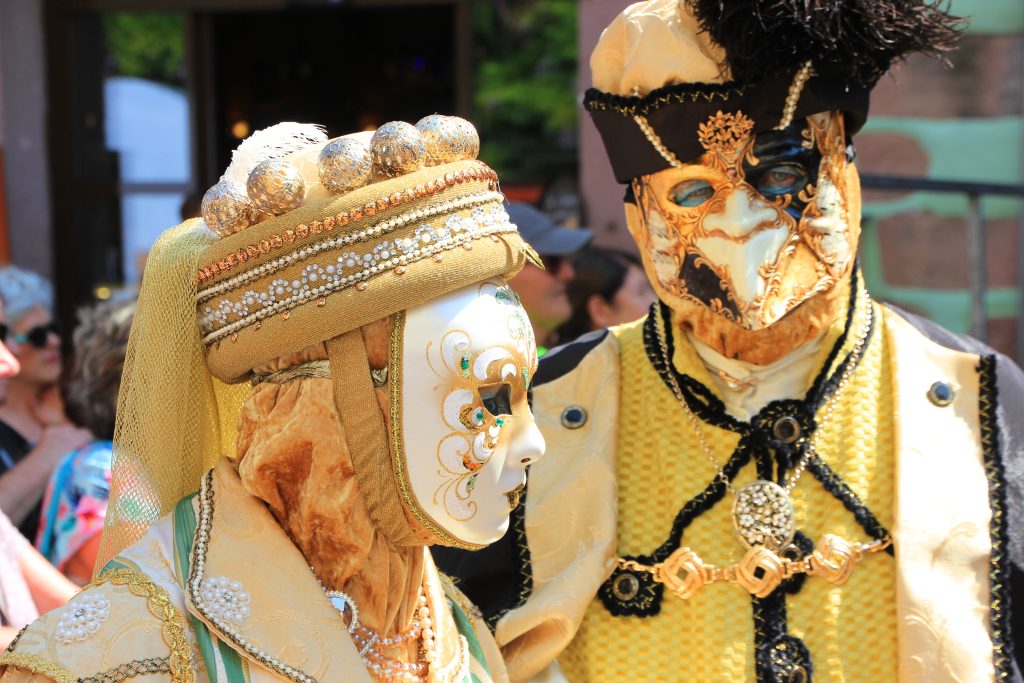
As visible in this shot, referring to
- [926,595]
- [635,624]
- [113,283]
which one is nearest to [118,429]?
[635,624]

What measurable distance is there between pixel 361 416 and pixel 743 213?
0.98 m

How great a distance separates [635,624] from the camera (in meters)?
2.39

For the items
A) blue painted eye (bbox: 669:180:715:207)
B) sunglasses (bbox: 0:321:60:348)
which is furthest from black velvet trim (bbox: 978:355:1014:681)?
sunglasses (bbox: 0:321:60:348)

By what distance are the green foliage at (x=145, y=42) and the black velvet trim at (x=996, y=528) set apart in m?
4.54

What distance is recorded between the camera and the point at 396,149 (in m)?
1.69

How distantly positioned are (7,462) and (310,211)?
227 cm

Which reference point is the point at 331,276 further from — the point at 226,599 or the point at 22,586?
the point at 22,586

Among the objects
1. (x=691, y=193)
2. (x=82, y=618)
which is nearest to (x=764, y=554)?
(x=691, y=193)

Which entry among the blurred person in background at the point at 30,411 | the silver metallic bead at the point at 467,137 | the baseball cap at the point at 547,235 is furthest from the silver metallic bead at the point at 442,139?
the baseball cap at the point at 547,235

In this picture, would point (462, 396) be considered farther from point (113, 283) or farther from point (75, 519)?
point (113, 283)

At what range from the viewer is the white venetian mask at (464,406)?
171cm

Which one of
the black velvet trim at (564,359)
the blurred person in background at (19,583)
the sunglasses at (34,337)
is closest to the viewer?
the blurred person in background at (19,583)

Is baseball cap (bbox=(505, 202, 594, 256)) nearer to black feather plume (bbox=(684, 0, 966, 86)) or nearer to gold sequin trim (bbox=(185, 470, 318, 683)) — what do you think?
black feather plume (bbox=(684, 0, 966, 86))

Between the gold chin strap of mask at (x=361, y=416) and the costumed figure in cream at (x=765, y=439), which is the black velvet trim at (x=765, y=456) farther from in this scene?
the gold chin strap of mask at (x=361, y=416)
